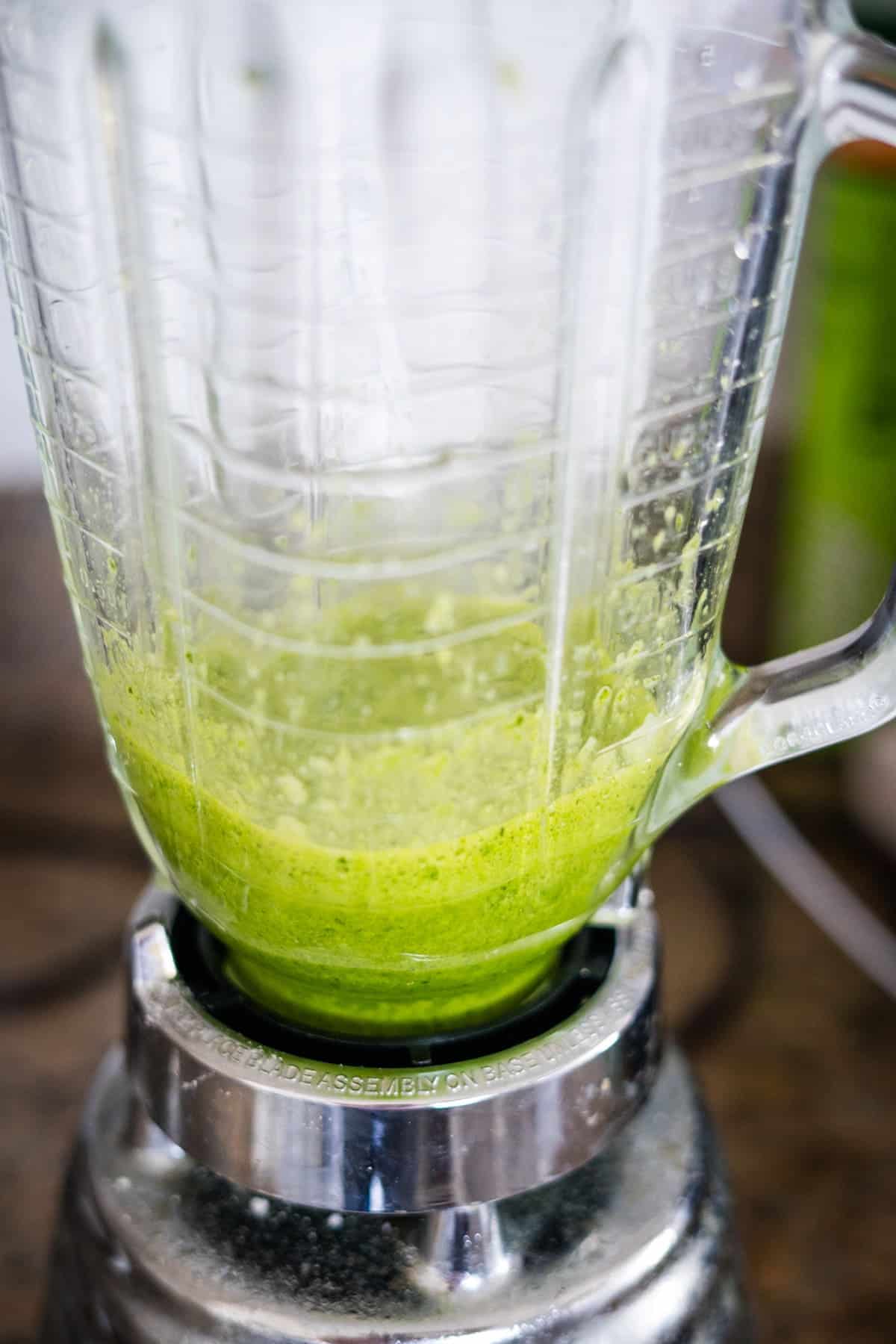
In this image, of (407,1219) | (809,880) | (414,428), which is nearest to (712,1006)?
(809,880)

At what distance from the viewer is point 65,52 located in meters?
0.33

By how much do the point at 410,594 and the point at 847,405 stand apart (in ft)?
1.74

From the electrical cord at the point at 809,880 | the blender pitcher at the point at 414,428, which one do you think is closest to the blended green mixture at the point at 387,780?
the blender pitcher at the point at 414,428

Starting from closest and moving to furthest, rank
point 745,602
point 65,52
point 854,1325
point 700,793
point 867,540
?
point 65,52
point 700,793
point 854,1325
point 867,540
point 745,602

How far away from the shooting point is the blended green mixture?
38 cm

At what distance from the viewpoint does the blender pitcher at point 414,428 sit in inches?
12.6

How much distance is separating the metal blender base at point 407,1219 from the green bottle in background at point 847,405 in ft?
1.48

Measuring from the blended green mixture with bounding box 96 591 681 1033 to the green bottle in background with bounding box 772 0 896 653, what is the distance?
18.6 inches

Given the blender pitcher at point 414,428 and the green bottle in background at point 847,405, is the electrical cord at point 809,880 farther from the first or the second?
the blender pitcher at point 414,428

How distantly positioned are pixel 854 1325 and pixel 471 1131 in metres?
0.30

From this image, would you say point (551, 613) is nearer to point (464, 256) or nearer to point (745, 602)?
point (464, 256)

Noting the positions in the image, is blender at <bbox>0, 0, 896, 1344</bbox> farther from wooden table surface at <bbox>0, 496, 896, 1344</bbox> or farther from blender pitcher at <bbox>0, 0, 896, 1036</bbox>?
wooden table surface at <bbox>0, 496, 896, 1344</bbox>

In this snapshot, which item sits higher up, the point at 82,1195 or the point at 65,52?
the point at 65,52

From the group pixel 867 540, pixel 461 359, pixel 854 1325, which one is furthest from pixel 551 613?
pixel 867 540
